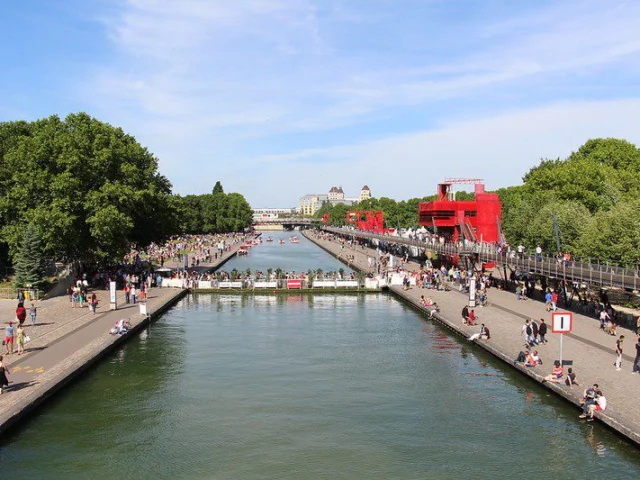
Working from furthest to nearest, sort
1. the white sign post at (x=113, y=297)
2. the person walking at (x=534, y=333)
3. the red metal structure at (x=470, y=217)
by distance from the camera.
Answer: the red metal structure at (x=470, y=217), the white sign post at (x=113, y=297), the person walking at (x=534, y=333)

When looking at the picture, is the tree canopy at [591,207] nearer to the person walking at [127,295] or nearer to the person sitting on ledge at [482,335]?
the person sitting on ledge at [482,335]

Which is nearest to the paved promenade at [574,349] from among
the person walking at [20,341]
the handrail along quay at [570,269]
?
the handrail along quay at [570,269]

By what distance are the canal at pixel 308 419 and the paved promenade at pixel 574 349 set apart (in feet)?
1.80

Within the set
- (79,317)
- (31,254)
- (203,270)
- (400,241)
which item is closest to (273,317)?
(79,317)

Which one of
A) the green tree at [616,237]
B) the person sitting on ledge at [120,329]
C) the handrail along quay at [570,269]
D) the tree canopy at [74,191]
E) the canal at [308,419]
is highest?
the tree canopy at [74,191]

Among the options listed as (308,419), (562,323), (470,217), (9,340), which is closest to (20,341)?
(9,340)

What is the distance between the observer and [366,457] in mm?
16625

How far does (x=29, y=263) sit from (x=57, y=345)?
15.8 m

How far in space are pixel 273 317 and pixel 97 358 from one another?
46.6 feet

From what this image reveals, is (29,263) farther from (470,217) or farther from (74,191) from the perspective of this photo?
(470,217)

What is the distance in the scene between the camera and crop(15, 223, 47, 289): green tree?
1575 inches

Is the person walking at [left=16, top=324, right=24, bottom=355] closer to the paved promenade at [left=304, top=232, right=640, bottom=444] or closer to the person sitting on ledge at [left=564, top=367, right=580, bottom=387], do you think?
the paved promenade at [left=304, top=232, right=640, bottom=444]

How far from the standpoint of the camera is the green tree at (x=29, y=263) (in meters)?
40.0

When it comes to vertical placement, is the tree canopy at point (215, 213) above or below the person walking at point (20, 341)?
above
